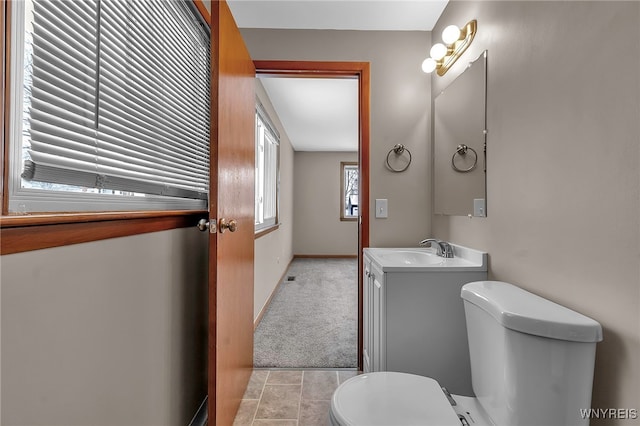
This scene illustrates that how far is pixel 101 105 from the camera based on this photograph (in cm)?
89

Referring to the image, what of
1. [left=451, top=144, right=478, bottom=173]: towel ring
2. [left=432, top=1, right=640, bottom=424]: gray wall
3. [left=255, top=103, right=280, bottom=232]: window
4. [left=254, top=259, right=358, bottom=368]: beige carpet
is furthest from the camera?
[left=255, top=103, right=280, bottom=232]: window

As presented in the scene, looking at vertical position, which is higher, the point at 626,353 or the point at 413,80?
the point at 413,80

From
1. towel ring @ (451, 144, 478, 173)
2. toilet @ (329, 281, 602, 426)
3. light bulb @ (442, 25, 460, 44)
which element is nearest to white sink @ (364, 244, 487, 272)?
toilet @ (329, 281, 602, 426)

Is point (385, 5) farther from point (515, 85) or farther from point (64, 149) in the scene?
point (64, 149)

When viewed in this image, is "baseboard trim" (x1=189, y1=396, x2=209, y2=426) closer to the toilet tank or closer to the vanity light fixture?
the toilet tank

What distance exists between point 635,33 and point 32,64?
4.55 feet

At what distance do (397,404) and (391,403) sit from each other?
0.06 feet

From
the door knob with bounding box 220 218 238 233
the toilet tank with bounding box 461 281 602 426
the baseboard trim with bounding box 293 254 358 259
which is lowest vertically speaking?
the baseboard trim with bounding box 293 254 358 259

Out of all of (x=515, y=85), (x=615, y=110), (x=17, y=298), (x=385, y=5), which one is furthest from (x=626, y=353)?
(x=385, y=5)

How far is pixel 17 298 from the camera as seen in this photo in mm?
604

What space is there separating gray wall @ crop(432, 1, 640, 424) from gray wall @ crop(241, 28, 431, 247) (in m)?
0.73

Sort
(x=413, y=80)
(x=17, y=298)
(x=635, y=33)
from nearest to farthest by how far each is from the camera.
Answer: (x=17, y=298)
(x=635, y=33)
(x=413, y=80)

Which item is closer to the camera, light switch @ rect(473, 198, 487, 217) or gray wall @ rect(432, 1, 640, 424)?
gray wall @ rect(432, 1, 640, 424)

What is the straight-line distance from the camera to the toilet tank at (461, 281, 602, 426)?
79cm
